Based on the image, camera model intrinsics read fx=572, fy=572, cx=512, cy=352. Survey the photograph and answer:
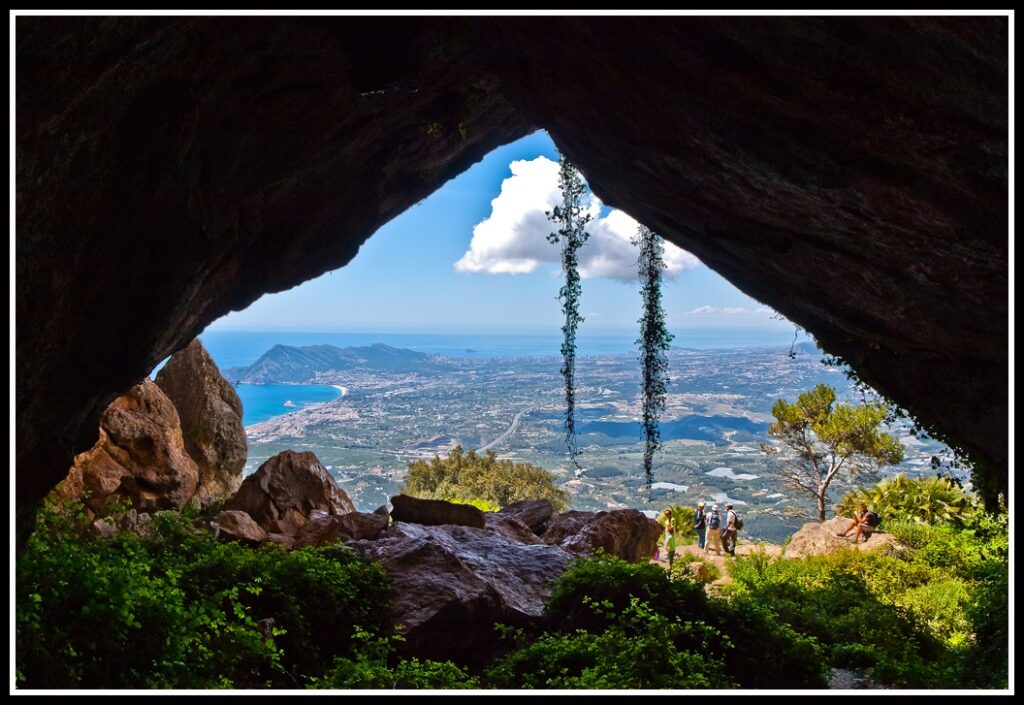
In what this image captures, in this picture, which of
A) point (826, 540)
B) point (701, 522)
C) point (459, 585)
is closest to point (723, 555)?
point (701, 522)

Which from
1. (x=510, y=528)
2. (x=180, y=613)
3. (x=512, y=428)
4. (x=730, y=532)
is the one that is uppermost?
(x=180, y=613)

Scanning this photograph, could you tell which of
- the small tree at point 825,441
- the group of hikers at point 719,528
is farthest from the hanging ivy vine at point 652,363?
the small tree at point 825,441

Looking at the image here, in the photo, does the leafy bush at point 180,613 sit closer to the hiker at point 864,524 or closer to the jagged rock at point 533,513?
the jagged rock at point 533,513

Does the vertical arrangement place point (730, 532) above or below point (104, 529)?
below

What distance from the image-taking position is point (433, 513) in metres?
14.5

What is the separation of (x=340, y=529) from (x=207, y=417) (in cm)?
794

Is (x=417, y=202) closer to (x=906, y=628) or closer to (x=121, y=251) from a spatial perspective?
(x=121, y=251)

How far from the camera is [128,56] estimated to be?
4332mm

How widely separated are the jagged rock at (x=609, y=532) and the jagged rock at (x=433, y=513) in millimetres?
1912

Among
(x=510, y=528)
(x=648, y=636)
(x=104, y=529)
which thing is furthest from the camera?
(x=510, y=528)

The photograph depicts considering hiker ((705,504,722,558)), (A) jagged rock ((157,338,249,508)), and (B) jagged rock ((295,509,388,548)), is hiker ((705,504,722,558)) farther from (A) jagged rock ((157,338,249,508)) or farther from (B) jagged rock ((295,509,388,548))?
(A) jagged rock ((157,338,249,508))

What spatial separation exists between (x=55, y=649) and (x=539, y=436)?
1863 inches

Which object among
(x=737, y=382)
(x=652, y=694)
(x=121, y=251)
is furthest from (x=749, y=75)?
(x=737, y=382)

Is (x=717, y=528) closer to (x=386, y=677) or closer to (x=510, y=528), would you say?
(x=510, y=528)
